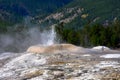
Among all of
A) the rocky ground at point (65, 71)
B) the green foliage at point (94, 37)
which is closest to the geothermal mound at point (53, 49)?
the rocky ground at point (65, 71)

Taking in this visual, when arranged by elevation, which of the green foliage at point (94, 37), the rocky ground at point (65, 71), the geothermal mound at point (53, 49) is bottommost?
the rocky ground at point (65, 71)

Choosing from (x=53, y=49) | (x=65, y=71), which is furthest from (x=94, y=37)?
(x=65, y=71)

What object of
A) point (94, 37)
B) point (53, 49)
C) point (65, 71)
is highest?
point (94, 37)

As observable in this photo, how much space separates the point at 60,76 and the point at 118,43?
270ft

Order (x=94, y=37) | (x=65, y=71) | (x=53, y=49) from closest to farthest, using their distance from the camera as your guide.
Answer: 1. (x=65, y=71)
2. (x=53, y=49)
3. (x=94, y=37)

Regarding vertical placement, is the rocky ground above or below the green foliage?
below

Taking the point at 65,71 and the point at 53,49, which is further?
the point at 53,49

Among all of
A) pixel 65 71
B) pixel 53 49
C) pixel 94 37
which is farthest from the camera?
pixel 94 37

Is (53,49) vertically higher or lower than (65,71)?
higher

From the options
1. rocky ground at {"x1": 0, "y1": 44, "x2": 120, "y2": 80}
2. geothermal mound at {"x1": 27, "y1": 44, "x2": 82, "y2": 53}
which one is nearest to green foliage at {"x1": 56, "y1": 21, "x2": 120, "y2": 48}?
geothermal mound at {"x1": 27, "y1": 44, "x2": 82, "y2": 53}

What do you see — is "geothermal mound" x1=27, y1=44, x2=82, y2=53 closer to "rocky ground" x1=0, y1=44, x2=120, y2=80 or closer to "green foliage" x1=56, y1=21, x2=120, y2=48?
"rocky ground" x1=0, y1=44, x2=120, y2=80

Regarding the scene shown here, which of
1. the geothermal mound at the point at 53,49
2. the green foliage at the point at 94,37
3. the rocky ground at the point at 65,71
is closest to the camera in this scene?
the rocky ground at the point at 65,71

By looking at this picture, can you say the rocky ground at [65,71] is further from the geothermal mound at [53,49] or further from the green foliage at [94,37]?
the green foliage at [94,37]

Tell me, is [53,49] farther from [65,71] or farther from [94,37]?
[94,37]
